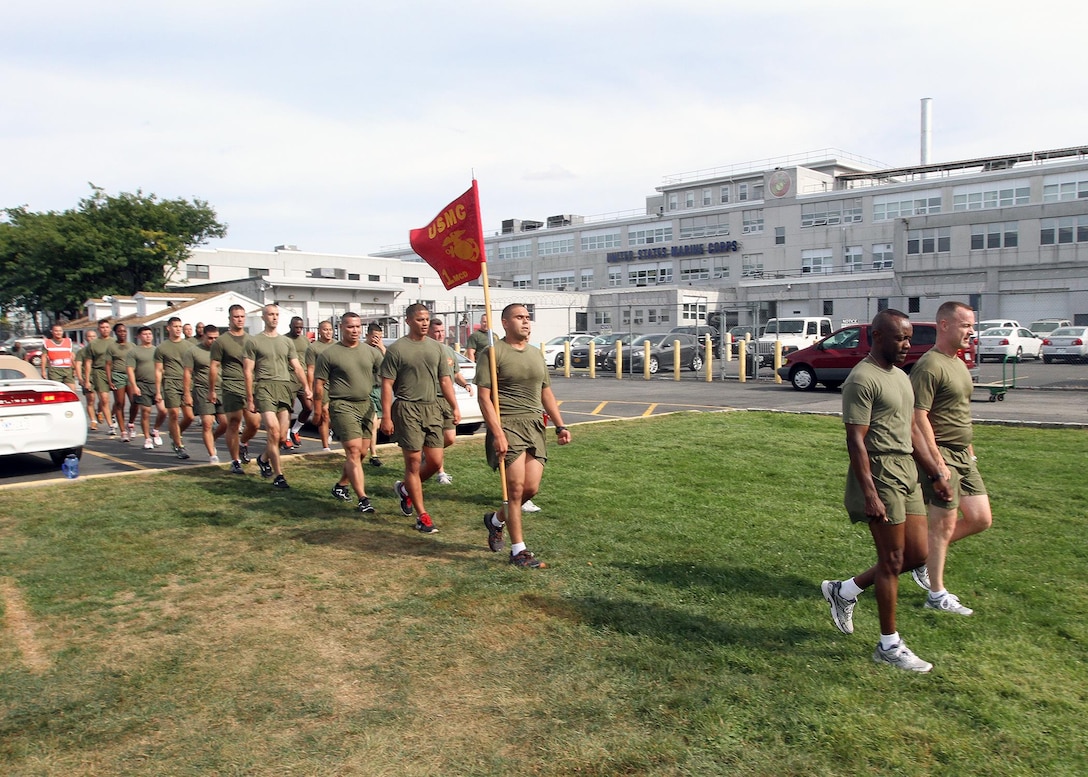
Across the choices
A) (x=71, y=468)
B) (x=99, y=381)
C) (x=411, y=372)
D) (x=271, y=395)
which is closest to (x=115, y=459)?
(x=71, y=468)

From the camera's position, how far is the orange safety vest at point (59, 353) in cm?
1525

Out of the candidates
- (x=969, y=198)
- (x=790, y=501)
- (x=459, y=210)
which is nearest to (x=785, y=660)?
(x=790, y=501)

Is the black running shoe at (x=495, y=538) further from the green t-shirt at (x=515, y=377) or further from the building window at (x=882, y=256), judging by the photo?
the building window at (x=882, y=256)

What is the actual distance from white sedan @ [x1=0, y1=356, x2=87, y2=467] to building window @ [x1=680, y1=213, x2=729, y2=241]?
6230 cm

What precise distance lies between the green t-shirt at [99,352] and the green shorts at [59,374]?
1927mm

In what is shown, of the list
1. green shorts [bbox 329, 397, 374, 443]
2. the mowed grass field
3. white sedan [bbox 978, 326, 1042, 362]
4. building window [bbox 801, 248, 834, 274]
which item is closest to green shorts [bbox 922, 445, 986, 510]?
the mowed grass field

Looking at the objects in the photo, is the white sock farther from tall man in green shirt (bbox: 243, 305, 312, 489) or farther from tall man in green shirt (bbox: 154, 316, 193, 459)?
tall man in green shirt (bbox: 154, 316, 193, 459)

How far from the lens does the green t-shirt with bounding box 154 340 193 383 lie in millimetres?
11102

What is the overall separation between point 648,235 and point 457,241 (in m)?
67.4

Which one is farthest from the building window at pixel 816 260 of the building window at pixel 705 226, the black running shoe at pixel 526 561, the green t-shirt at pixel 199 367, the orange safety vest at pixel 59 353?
the black running shoe at pixel 526 561

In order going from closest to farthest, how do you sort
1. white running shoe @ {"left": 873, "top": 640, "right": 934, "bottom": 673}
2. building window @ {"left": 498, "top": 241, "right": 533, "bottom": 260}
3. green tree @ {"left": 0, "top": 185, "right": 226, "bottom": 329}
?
white running shoe @ {"left": 873, "top": 640, "right": 934, "bottom": 673} → green tree @ {"left": 0, "top": 185, "right": 226, "bottom": 329} → building window @ {"left": 498, "top": 241, "right": 533, "bottom": 260}

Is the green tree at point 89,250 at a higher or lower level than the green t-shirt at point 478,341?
higher

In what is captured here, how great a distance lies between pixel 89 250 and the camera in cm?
4528

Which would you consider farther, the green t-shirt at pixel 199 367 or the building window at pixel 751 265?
the building window at pixel 751 265
